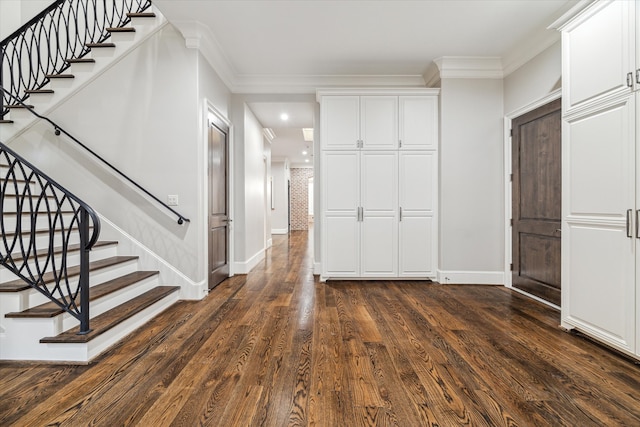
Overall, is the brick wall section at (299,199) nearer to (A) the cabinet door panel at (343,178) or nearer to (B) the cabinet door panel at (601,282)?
(A) the cabinet door panel at (343,178)

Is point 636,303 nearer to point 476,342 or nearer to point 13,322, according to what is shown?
point 476,342

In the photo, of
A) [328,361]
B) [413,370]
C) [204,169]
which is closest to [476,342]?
[413,370]

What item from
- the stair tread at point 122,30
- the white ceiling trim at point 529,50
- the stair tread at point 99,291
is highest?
the stair tread at point 122,30

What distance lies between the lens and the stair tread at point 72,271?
2.20m

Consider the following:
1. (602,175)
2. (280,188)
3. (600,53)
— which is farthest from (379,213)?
(280,188)

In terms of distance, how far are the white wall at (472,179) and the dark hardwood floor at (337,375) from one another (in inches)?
47.0

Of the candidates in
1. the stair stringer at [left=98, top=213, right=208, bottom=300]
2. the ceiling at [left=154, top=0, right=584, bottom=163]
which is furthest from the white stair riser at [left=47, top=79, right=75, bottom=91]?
the stair stringer at [left=98, top=213, right=208, bottom=300]

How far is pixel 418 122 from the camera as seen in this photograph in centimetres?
447

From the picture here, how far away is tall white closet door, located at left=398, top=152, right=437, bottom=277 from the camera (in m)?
4.48

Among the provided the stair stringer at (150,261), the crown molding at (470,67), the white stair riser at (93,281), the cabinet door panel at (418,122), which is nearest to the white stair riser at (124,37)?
the stair stringer at (150,261)

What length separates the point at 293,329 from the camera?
9.02ft

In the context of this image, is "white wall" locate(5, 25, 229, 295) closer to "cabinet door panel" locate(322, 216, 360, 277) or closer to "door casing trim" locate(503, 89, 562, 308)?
"cabinet door panel" locate(322, 216, 360, 277)

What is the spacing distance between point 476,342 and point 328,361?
→ 3.85 feet

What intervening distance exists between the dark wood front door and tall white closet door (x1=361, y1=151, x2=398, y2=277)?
1.50 m
